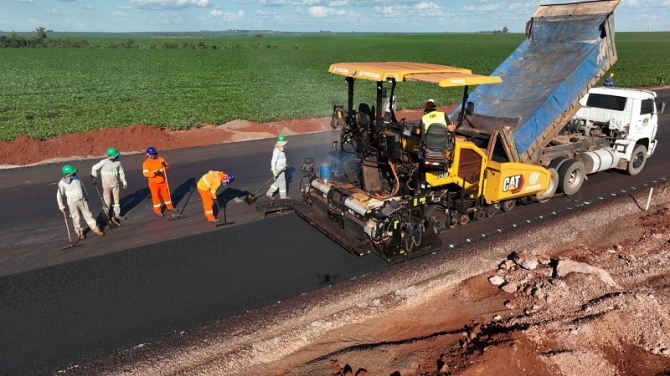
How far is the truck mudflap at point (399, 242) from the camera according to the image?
24.0ft

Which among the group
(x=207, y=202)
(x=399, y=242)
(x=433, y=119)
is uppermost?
(x=433, y=119)

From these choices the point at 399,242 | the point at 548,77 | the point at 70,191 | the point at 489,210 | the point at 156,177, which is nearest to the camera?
the point at 399,242

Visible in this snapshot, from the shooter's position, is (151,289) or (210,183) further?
(210,183)

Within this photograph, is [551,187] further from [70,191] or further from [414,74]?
[70,191]

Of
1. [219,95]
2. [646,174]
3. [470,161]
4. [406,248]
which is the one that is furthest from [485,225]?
[219,95]

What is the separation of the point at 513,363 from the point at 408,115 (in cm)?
1780

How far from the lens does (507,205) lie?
9.55 m

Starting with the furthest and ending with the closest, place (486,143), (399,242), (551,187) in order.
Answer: (551,187)
(486,143)
(399,242)

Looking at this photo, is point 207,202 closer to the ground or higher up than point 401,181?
closer to the ground

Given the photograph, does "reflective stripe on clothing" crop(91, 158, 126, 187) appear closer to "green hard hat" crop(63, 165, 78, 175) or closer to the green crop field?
"green hard hat" crop(63, 165, 78, 175)

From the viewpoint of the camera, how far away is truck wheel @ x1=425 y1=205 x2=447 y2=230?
8.16 m

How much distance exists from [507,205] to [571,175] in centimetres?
214

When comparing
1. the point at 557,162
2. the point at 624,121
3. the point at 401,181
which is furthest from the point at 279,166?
the point at 624,121

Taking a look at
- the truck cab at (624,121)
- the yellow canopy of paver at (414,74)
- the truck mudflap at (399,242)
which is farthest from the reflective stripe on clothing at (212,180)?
the truck cab at (624,121)
